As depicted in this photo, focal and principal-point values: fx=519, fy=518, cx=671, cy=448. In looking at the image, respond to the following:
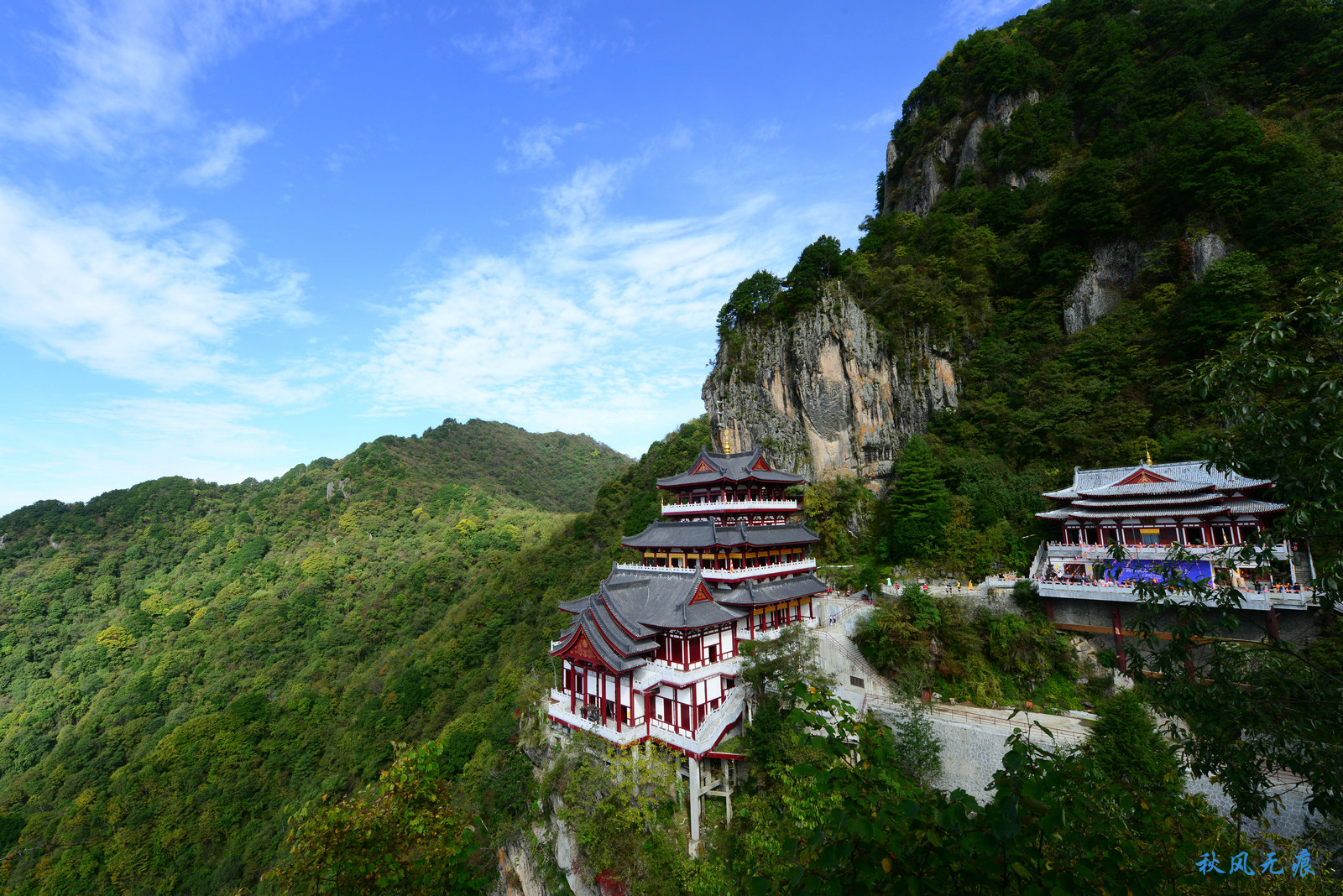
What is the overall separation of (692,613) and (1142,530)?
21.1 m

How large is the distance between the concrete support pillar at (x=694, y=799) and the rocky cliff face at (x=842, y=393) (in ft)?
78.8

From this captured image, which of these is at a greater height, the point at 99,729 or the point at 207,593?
the point at 207,593

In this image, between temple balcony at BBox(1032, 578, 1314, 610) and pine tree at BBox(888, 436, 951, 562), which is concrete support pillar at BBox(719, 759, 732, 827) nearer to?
temple balcony at BBox(1032, 578, 1314, 610)

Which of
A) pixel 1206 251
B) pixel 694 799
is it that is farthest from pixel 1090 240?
pixel 694 799

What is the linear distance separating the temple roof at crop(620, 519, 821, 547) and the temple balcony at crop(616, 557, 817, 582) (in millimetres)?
1088

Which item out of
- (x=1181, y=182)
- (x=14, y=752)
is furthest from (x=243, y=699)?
(x=1181, y=182)

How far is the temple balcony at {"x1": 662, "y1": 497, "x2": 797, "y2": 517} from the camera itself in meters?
25.0

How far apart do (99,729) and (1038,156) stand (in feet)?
333

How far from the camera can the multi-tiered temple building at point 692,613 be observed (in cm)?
1888

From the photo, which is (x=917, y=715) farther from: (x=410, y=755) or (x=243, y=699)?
(x=243, y=699)

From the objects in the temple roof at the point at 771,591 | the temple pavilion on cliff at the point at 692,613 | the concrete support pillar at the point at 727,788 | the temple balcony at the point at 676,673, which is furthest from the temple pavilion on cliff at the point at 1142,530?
the concrete support pillar at the point at 727,788

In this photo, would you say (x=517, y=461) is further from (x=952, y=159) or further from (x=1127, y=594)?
(x=1127, y=594)

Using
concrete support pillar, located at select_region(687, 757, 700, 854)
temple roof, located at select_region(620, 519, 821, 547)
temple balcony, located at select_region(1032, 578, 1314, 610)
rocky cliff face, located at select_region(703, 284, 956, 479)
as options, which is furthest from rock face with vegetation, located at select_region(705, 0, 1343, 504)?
concrete support pillar, located at select_region(687, 757, 700, 854)

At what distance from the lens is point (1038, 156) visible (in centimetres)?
4456
